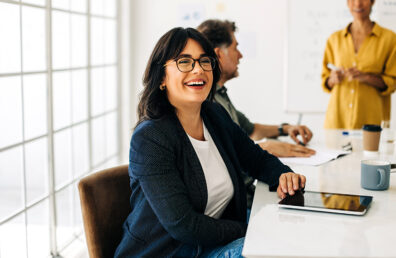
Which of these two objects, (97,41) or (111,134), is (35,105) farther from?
(111,134)

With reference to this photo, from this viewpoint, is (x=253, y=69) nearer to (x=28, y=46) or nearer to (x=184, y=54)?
(x=28, y=46)

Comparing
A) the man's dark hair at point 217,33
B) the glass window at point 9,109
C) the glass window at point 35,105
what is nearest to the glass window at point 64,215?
the glass window at point 35,105

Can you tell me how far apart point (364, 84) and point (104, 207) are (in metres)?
2.35

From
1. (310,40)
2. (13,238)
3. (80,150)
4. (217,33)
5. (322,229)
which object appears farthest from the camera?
(310,40)

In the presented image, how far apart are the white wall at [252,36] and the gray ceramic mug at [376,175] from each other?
9.32 feet

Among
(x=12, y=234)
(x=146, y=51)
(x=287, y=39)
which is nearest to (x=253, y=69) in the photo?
(x=287, y=39)

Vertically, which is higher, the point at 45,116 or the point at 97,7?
the point at 97,7

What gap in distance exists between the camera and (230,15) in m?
4.39

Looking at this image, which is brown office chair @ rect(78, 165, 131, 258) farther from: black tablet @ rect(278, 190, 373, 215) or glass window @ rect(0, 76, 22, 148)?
glass window @ rect(0, 76, 22, 148)

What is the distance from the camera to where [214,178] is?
1.60 m

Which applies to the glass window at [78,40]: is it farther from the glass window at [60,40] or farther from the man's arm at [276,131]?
the man's arm at [276,131]

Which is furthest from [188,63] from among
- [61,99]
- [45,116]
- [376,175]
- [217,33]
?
[61,99]

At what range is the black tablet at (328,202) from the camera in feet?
4.41

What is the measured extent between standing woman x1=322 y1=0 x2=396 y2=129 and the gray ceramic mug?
171 centimetres
